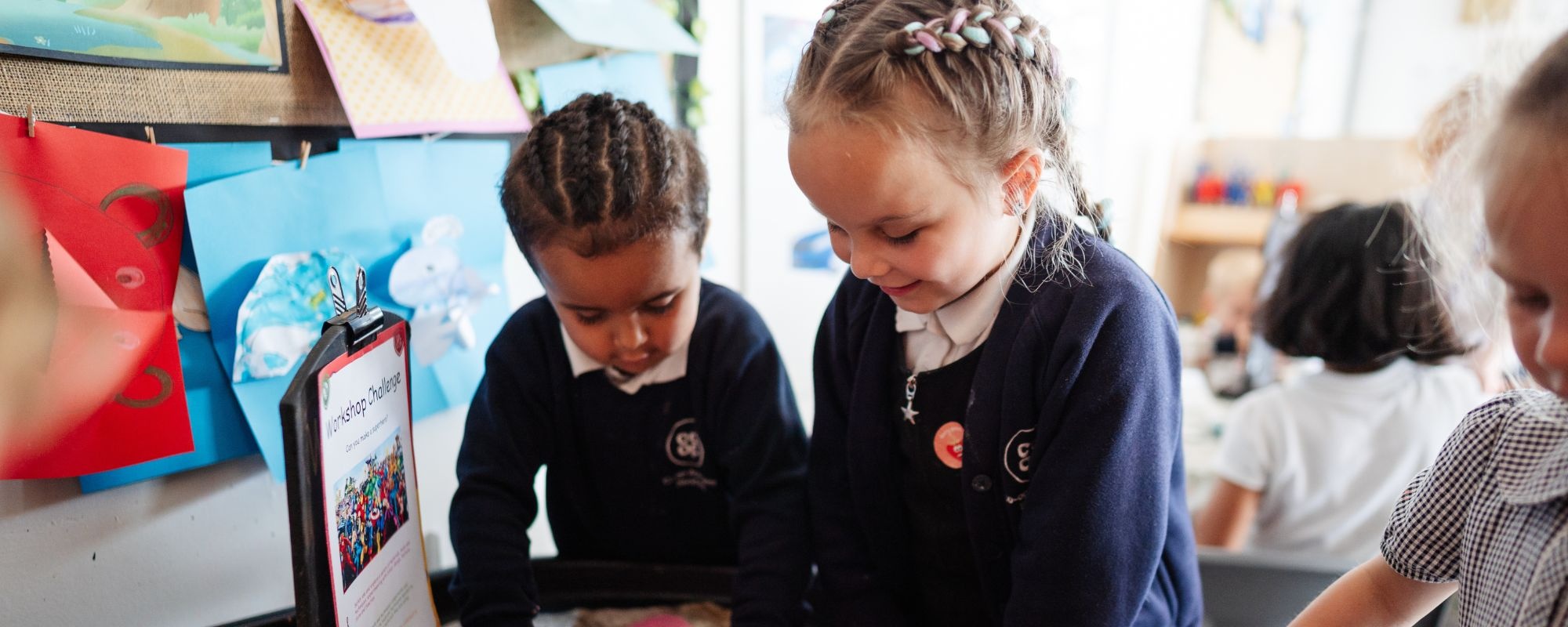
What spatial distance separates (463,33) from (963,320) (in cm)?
54

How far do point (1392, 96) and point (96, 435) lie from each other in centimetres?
372

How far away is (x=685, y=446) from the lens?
33.2 inches

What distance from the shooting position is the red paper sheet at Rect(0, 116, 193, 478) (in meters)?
0.60

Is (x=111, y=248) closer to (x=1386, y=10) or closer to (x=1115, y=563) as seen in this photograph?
(x=1115, y=563)

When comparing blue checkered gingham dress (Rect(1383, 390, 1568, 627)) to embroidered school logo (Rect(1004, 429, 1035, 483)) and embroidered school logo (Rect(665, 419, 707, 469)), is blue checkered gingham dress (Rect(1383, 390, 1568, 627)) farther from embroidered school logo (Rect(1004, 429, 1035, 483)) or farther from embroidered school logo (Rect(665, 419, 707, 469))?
embroidered school logo (Rect(665, 419, 707, 469))

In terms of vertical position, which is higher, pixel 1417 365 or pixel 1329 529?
pixel 1417 365

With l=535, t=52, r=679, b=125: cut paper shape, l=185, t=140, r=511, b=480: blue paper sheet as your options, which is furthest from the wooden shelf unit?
l=185, t=140, r=511, b=480: blue paper sheet

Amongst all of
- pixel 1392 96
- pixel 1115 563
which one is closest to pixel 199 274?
pixel 1115 563

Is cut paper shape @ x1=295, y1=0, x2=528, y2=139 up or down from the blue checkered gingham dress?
up

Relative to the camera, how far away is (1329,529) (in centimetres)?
114

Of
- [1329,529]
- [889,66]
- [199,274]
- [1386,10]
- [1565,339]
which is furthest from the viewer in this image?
[1386,10]

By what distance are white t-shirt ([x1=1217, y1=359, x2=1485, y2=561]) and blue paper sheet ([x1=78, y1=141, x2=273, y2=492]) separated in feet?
3.75

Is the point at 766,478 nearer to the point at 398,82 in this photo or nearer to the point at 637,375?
the point at 637,375

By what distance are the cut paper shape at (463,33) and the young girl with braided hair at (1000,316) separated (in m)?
0.39
